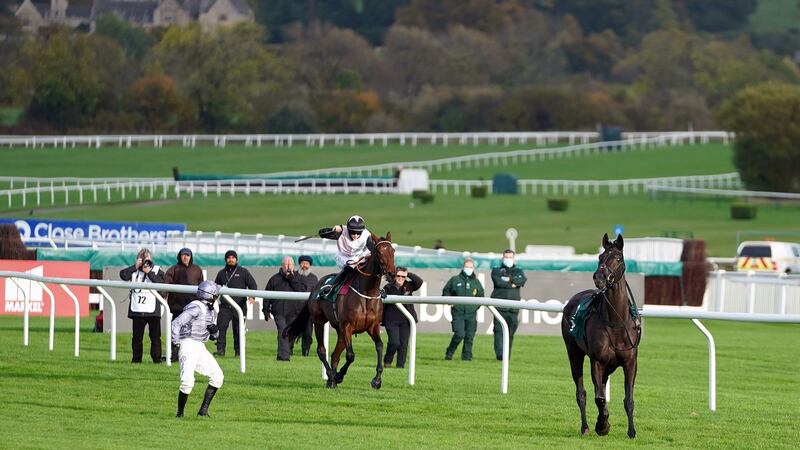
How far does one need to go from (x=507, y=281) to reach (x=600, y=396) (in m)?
8.62

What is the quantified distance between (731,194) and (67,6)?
1446 inches

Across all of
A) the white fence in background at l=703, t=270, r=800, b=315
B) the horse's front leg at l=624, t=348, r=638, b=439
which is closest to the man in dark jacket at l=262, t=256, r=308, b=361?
the horse's front leg at l=624, t=348, r=638, b=439

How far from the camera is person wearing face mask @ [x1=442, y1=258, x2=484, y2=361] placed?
19969mm

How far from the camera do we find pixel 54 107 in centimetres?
6619

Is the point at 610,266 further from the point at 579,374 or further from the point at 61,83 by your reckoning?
the point at 61,83

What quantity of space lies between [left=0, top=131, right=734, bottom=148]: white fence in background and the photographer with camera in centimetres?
4325

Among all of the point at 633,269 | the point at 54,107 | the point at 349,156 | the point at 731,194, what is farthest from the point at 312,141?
the point at 633,269

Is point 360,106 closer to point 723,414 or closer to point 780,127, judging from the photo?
point 780,127

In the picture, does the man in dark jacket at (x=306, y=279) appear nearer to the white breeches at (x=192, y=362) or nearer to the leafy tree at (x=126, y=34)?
the white breeches at (x=192, y=362)

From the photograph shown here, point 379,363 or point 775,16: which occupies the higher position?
point 775,16

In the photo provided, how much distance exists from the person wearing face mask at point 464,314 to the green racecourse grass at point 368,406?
1.16 ft

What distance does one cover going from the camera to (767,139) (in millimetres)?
58156

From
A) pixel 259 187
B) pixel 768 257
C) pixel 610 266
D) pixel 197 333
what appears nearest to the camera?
pixel 610 266

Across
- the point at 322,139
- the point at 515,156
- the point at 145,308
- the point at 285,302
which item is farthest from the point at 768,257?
the point at 322,139
